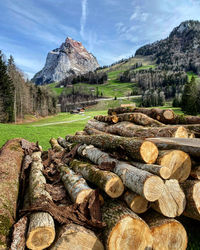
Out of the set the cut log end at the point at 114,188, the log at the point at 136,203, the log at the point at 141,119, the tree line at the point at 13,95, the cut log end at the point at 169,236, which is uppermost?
the tree line at the point at 13,95

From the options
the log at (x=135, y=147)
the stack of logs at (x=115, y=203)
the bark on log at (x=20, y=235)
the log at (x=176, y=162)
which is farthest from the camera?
the log at (x=135, y=147)

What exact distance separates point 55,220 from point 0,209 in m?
1.23

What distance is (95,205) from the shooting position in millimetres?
3467

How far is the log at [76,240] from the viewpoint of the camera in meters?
2.74

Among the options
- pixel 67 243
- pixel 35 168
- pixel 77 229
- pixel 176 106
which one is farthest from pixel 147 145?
pixel 176 106

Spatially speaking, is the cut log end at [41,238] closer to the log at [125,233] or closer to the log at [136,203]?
the log at [125,233]

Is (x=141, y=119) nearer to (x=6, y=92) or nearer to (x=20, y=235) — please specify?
(x=20, y=235)

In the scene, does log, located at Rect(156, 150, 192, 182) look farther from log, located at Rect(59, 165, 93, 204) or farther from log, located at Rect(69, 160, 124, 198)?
log, located at Rect(59, 165, 93, 204)

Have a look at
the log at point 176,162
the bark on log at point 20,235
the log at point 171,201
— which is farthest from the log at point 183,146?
the bark on log at point 20,235

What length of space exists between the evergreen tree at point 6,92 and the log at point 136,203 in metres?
40.1

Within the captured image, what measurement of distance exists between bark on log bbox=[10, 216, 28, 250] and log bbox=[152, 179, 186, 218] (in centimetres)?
269

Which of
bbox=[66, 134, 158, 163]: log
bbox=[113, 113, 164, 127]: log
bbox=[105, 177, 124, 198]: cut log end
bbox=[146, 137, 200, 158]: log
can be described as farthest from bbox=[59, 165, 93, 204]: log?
bbox=[113, 113, 164, 127]: log

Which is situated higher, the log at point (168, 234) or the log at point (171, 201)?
the log at point (171, 201)

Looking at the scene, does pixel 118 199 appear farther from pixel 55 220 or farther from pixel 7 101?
pixel 7 101
